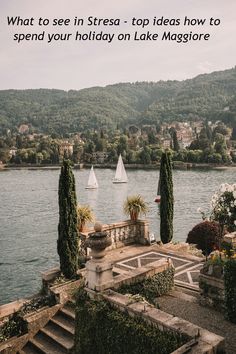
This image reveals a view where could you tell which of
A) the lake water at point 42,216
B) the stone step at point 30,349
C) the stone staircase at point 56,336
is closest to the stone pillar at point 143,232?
the stone staircase at point 56,336

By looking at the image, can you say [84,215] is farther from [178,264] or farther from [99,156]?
[99,156]

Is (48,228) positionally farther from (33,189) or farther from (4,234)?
(33,189)

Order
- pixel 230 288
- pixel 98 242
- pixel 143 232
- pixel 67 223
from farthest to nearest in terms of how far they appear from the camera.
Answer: pixel 143 232, pixel 67 223, pixel 230 288, pixel 98 242

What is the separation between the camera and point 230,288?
28.3ft

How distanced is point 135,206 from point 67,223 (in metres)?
3.77

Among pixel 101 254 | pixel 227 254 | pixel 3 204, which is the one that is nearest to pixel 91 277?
pixel 101 254

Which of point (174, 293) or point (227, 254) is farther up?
point (227, 254)

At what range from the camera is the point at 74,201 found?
13.4 m

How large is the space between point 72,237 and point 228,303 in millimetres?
6045

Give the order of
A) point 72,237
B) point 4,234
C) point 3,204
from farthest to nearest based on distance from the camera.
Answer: point 3,204 → point 4,234 → point 72,237

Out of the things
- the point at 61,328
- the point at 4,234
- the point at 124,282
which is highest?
the point at 124,282

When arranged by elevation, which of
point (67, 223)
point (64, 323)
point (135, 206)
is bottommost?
point (64, 323)

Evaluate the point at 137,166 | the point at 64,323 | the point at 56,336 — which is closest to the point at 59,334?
the point at 56,336

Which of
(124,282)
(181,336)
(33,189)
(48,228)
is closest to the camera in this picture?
(181,336)
